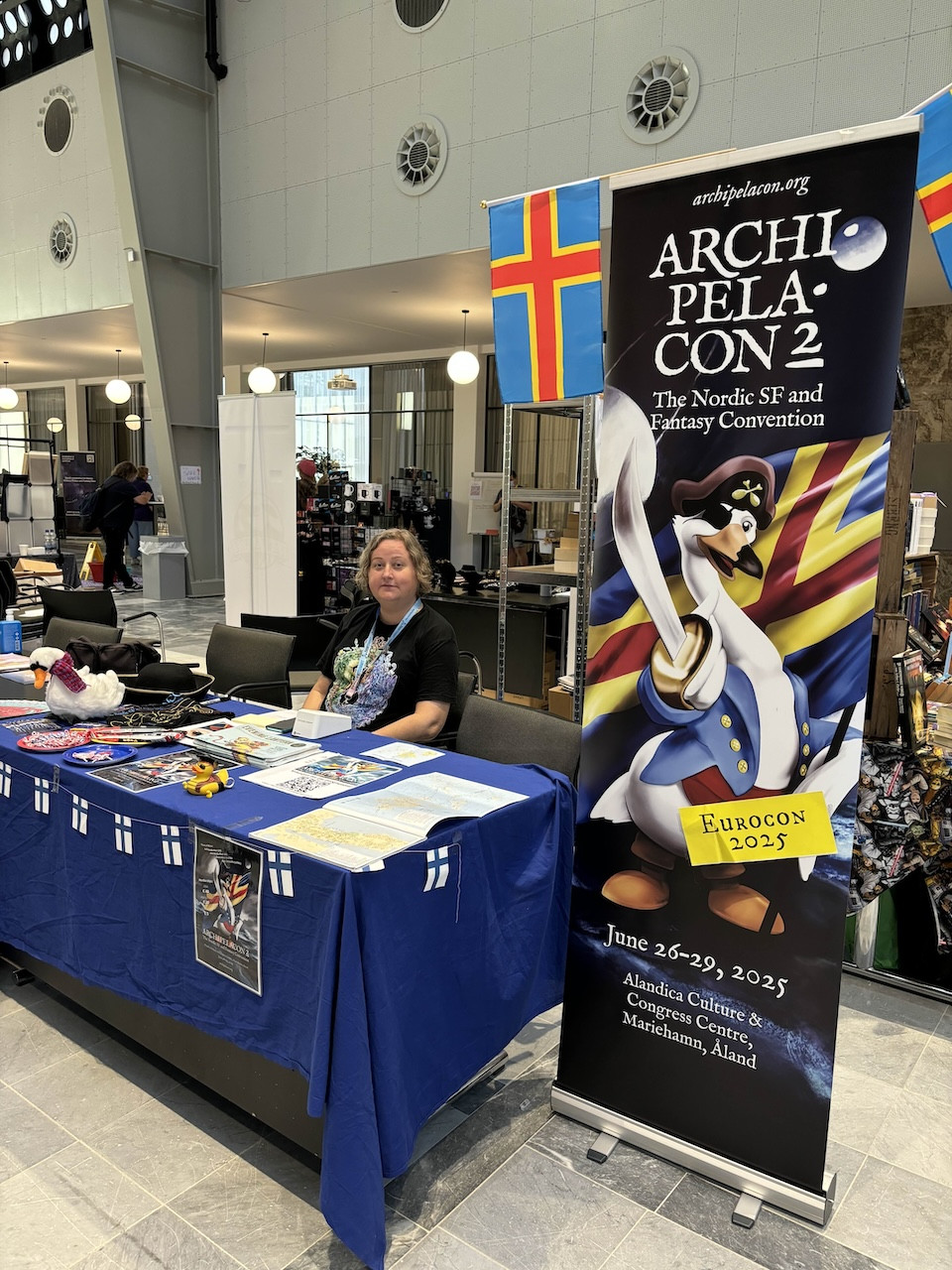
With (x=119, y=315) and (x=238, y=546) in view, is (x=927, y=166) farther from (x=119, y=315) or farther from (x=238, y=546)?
(x=119, y=315)

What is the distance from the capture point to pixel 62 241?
11.2 meters

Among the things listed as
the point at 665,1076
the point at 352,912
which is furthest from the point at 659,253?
→ the point at 665,1076

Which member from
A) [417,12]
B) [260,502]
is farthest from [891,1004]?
[417,12]

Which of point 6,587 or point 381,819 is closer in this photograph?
point 381,819

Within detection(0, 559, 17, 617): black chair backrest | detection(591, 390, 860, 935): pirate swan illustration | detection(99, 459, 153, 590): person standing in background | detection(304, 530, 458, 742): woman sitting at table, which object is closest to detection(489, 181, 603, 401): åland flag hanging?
detection(591, 390, 860, 935): pirate swan illustration

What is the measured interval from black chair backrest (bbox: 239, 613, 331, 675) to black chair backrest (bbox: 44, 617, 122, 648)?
1.96 metres

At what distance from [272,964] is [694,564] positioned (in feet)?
3.89

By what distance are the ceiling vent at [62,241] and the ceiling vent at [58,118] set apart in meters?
Result: 0.82

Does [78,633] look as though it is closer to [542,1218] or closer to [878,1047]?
[542,1218]

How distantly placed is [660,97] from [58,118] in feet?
26.7

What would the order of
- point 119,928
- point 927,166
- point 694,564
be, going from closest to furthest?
1. point 927,166
2. point 694,564
3. point 119,928

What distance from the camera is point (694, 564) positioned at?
1915 millimetres

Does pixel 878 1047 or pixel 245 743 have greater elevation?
pixel 245 743

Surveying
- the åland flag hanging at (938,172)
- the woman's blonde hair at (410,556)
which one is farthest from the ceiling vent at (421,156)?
the åland flag hanging at (938,172)
